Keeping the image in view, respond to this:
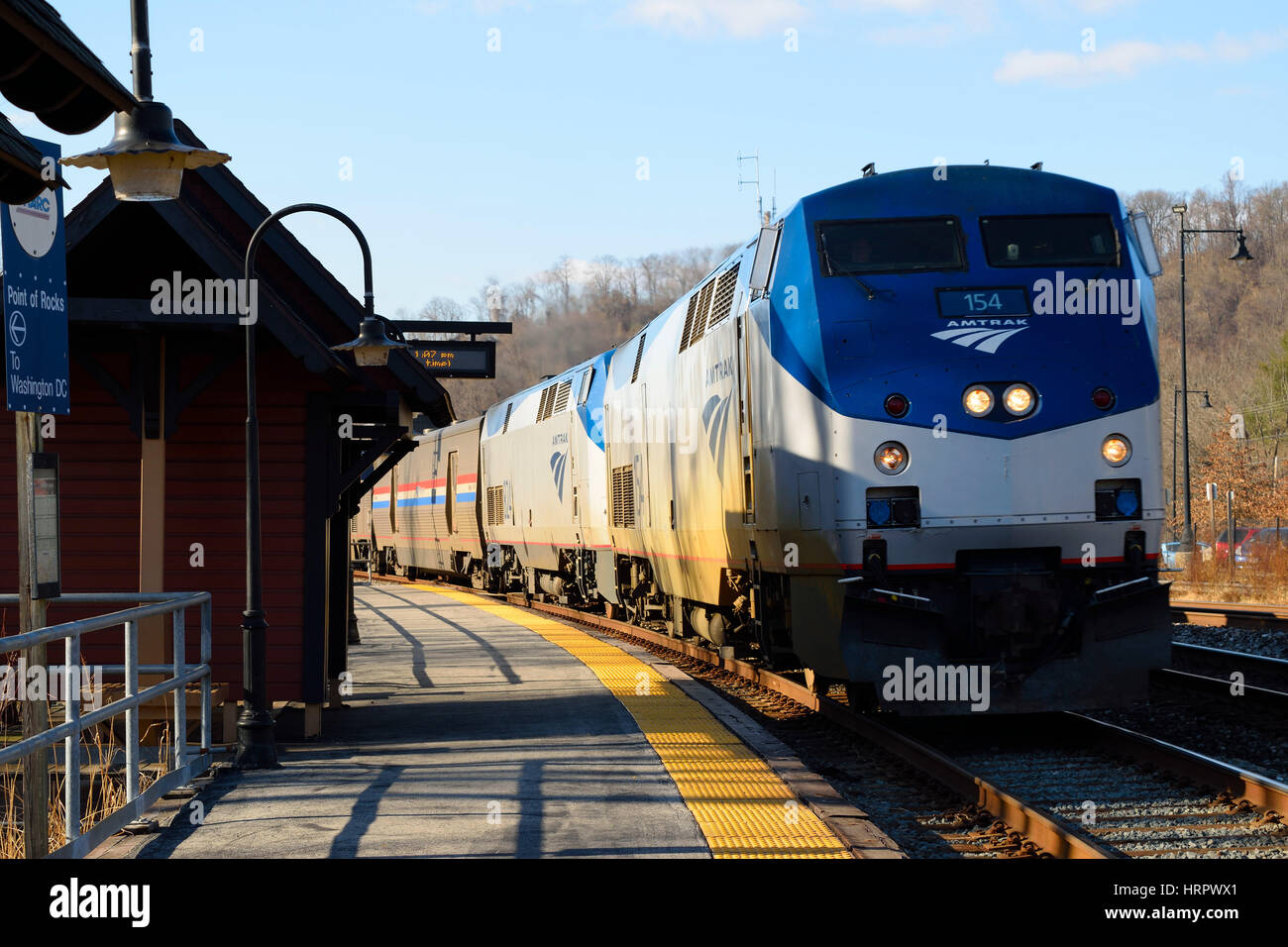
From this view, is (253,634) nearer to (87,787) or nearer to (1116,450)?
(87,787)

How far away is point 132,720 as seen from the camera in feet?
25.6

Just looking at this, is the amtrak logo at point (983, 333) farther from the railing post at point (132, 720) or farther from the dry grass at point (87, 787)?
the dry grass at point (87, 787)

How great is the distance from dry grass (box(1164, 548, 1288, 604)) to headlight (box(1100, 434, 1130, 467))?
62.6 feet

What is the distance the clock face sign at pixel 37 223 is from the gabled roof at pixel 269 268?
9.91 ft

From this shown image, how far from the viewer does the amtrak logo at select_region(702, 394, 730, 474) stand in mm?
11891

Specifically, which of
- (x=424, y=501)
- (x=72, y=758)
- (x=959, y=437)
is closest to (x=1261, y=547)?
(x=424, y=501)

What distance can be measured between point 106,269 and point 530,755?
553cm

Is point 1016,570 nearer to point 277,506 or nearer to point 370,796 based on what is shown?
point 370,796

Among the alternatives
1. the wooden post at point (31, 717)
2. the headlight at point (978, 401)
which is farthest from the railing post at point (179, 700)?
the headlight at point (978, 401)

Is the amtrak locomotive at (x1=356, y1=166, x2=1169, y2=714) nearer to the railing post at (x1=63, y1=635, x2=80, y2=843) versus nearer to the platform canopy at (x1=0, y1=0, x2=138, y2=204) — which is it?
the railing post at (x1=63, y1=635, x2=80, y2=843)

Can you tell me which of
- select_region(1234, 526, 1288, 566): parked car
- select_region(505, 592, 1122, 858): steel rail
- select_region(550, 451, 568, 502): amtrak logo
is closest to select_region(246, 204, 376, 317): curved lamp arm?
select_region(505, 592, 1122, 858): steel rail

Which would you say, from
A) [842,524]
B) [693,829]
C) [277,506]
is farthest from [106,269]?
[693,829]

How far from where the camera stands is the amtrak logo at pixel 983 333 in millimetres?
9336

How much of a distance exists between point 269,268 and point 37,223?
568 cm
